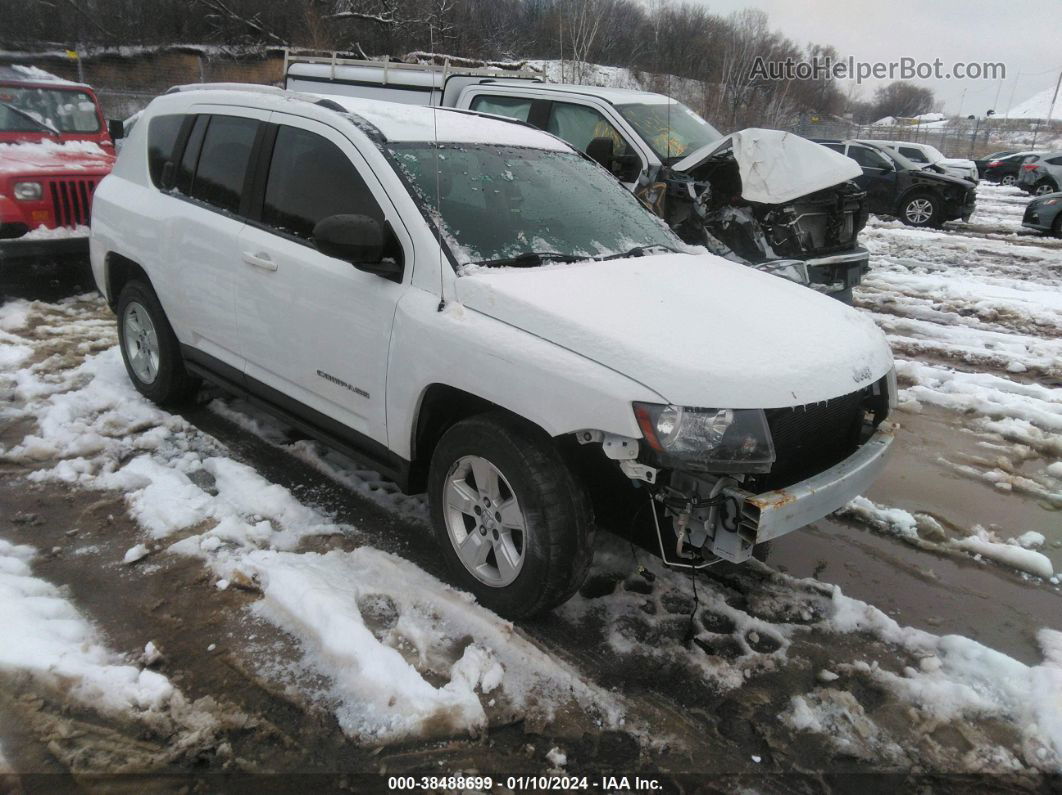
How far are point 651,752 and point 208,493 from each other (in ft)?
8.75

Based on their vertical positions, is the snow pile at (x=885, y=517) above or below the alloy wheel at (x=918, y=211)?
below

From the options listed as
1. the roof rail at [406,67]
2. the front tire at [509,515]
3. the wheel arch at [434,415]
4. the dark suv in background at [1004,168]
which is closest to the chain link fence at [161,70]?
the dark suv in background at [1004,168]

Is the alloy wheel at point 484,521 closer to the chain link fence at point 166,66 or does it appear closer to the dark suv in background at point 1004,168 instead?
the chain link fence at point 166,66

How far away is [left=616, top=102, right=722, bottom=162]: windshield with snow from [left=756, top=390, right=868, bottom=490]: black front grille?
4.61 metres

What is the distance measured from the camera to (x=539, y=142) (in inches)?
166

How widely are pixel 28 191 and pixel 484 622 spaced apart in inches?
263

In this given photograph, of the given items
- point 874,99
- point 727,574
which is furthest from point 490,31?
point 874,99

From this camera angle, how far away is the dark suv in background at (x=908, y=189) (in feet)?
50.2

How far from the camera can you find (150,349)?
4.98 metres

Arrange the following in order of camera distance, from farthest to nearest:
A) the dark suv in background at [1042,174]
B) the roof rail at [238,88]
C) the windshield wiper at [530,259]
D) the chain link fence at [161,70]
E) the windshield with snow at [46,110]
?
1. the chain link fence at [161,70]
2. the dark suv in background at [1042,174]
3. the windshield with snow at [46,110]
4. the roof rail at [238,88]
5. the windshield wiper at [530,259]

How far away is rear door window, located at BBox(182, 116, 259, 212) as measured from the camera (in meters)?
4.07

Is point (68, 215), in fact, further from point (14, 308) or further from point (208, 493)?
point (208, 493)

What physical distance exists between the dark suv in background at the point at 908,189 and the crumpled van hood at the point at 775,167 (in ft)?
32.5

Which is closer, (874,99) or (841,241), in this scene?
(841,241)
